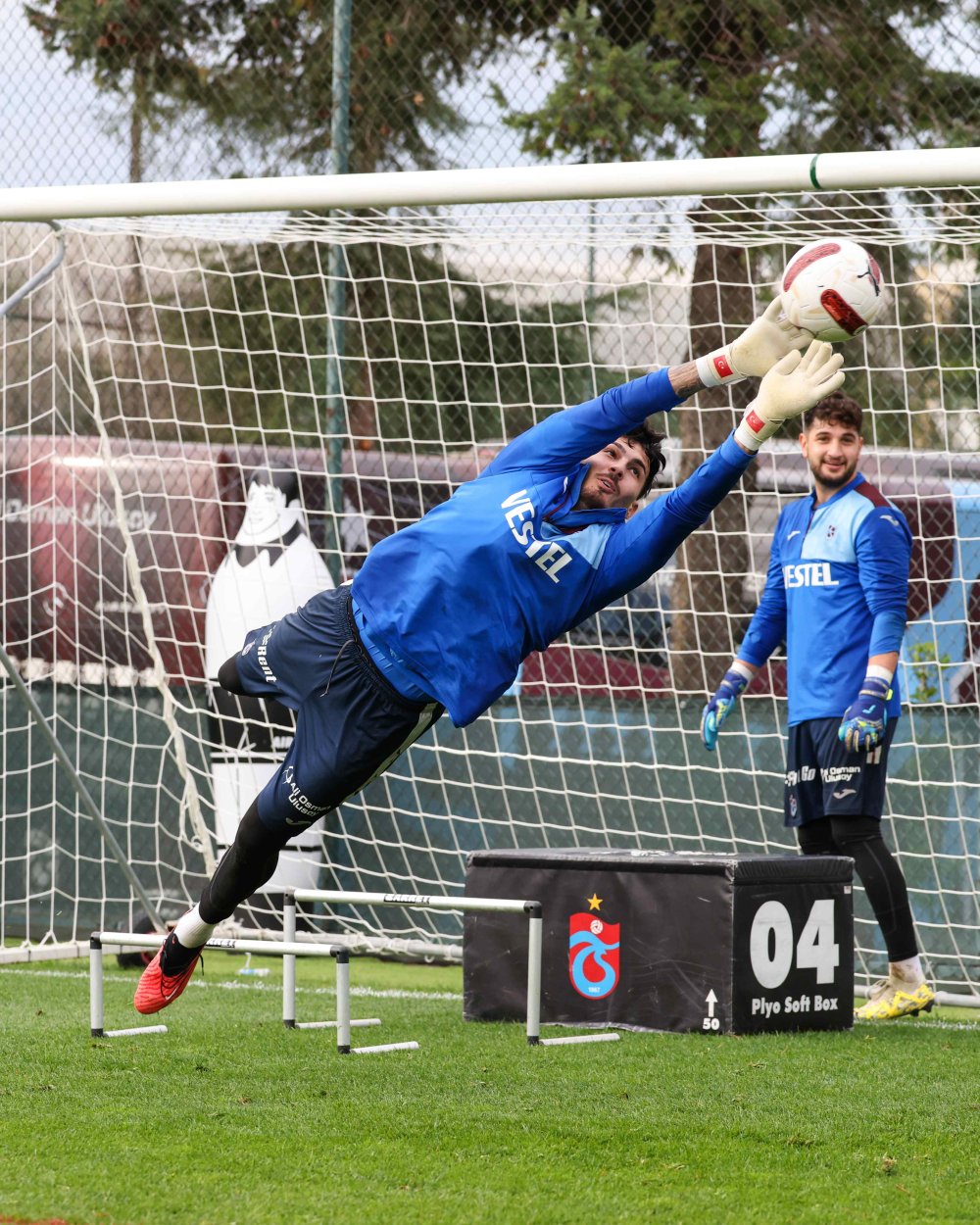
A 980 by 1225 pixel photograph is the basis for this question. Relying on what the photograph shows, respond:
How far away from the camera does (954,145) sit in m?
9.28

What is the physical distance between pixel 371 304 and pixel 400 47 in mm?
1517

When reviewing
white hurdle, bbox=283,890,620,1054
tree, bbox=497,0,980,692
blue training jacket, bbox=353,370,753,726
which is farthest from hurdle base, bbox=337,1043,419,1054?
tree, bbox=497,0,980,692

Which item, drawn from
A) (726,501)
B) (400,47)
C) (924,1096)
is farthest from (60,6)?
(924,1096)

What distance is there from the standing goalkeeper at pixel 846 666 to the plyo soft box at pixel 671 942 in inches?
9.8

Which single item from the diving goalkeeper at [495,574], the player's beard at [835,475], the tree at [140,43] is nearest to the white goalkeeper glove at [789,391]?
the diving goalkeeper at [495,574]

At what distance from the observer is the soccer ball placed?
4293 mm

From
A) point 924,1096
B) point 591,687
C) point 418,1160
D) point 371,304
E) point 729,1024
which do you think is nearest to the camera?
point 418,1160

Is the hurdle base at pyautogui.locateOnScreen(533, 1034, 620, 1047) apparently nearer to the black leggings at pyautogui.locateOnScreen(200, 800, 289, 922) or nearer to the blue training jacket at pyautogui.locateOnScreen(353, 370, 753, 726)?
the black leggings at pyautogui.locateOnScreen(200, 800, 289, 922)

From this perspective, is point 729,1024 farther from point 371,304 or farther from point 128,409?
point 128,409

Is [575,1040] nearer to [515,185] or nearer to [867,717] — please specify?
[867,717]

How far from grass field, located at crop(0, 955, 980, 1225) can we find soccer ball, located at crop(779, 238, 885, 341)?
6.64 ft

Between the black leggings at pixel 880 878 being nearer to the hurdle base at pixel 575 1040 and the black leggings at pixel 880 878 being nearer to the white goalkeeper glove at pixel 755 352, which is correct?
the hurdle base at pixel 575 1040

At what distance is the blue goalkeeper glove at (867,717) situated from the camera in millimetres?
5684

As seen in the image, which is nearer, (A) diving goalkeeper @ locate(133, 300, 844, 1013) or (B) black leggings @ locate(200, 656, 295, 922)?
(A) diving goalkeeper @ locate(133, 300, 844, 1013)
